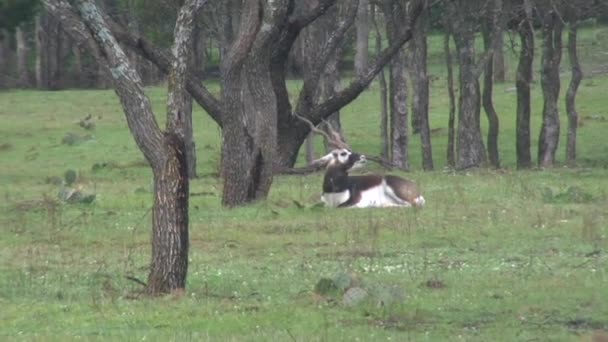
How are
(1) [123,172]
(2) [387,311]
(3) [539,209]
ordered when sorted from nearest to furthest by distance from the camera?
(2) [387,311]
(3) [539,209]
(1) [123,172]

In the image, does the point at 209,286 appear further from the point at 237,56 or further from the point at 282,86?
the point at 282,86

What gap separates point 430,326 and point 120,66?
14.4ft

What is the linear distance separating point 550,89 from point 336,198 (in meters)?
12.6

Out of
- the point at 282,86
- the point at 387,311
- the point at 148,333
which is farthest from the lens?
the point at 282,86

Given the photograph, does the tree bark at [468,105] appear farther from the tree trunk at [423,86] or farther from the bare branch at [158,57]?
the bare branch at [158,57]

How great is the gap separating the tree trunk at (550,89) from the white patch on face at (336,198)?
11871 millimetres

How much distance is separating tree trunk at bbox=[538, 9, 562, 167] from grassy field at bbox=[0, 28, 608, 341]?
4805 millimetres

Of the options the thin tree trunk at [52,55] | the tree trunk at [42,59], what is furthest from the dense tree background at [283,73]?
the thin tree trunk at [52,55]

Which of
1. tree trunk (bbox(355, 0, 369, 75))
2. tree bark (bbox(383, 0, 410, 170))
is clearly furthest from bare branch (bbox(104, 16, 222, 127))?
tree trunk (bbox(355, 0, 369, 75))

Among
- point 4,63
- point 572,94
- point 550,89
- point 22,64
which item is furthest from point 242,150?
point 4,63

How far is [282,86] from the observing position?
28.1 m

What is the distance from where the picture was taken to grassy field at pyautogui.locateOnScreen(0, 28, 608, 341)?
459 inches

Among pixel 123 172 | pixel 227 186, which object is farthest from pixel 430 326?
pixel 123 172

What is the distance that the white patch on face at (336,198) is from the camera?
2211 centimetres
